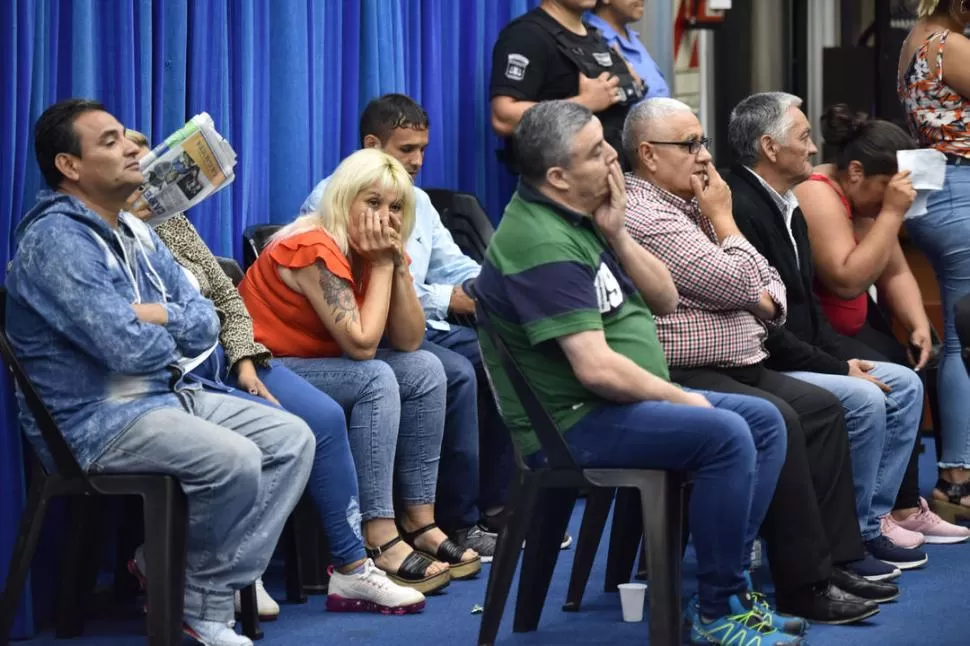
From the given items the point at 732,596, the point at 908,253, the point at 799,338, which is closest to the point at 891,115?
the point at 908,253

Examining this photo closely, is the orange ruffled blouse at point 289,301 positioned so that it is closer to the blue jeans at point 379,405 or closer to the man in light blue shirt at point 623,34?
the blue jeans at point 379,405

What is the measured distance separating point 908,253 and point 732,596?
385cm

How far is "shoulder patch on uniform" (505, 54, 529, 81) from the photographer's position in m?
5.02

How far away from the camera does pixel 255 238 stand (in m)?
4.33

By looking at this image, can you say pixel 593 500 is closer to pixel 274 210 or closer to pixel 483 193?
pixel 274 210

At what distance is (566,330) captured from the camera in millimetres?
3061

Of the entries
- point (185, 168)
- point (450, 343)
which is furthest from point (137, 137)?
point (450, 343)

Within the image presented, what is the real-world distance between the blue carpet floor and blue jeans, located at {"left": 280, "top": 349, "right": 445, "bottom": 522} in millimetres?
311

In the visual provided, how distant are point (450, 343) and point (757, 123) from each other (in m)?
1.07

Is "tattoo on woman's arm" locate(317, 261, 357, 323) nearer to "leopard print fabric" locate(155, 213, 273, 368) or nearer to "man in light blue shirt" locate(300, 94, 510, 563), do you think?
"leopard print fabric" locate(155, 213, 273, 368)

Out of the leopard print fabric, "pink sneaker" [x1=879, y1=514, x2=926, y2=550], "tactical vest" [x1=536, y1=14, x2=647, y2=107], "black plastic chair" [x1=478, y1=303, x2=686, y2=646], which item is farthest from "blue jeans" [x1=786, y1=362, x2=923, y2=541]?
the leopard print fabric

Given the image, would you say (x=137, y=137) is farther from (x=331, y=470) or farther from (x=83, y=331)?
(x=331, y=470)

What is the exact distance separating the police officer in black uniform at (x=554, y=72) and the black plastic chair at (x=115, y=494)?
7.10 ft

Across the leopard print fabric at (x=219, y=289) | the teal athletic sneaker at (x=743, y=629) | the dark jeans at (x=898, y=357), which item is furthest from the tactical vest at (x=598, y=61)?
the teal athletic sneaker at (x=743, y=629)
